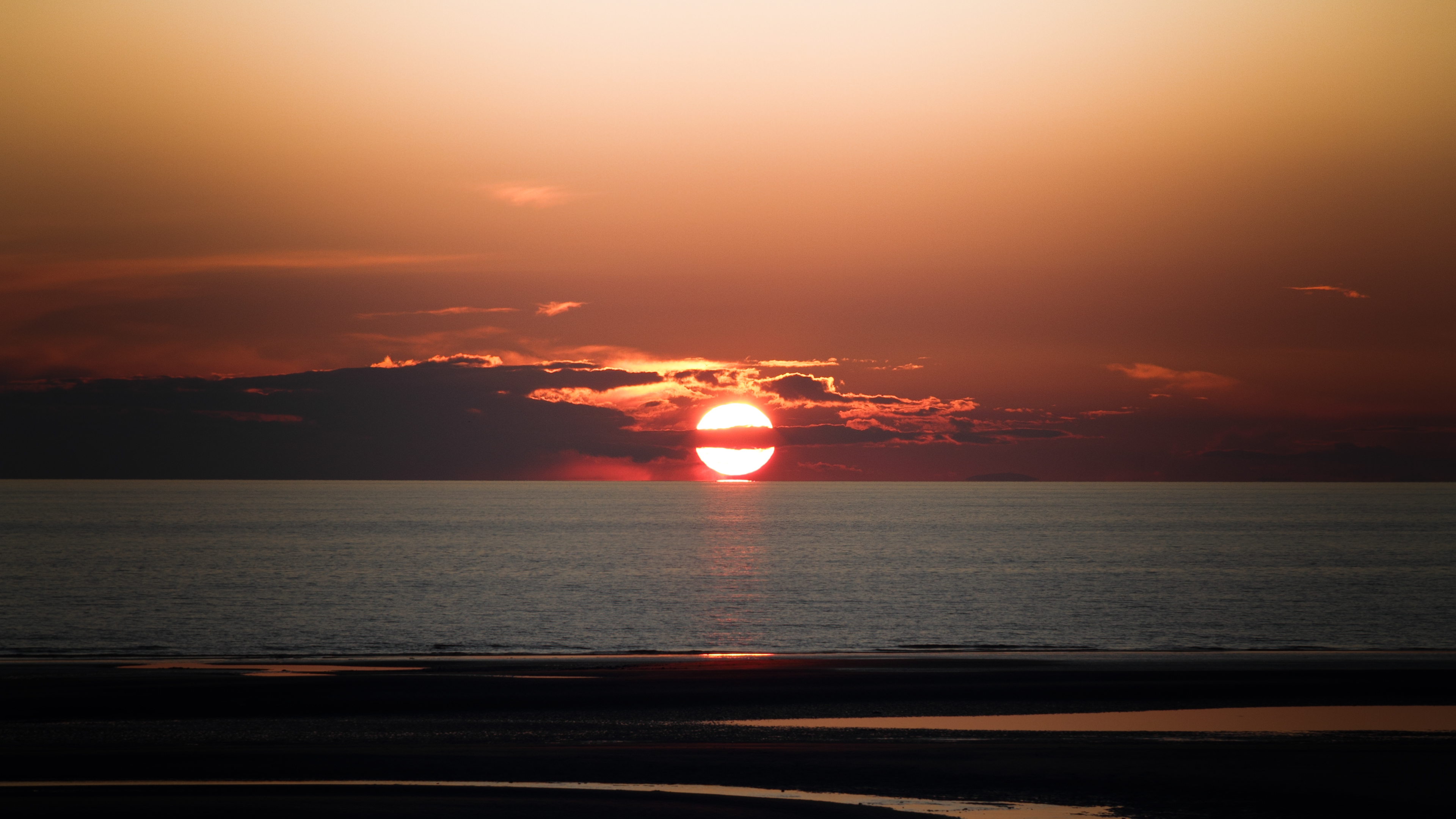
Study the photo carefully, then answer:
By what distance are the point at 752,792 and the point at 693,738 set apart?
5218mm

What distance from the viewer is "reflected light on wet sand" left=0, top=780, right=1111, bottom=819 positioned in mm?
17453

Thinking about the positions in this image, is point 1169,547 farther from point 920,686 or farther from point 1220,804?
point 1220,804

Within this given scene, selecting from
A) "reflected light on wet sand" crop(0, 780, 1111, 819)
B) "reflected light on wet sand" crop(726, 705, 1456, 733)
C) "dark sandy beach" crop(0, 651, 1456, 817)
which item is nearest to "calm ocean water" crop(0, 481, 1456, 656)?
"dark sandy beach" crop(0, 651, 1456, 817)

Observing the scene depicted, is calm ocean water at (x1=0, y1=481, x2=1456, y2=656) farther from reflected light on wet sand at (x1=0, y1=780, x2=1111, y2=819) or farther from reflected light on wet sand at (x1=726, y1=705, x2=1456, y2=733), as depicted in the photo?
reflected light on wet sand at (x1=0, y1=780, x2=1111, y2=819)

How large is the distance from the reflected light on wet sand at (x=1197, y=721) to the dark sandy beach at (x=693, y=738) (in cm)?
64

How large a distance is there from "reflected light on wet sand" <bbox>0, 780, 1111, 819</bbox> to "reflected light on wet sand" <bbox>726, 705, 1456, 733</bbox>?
6.52 m

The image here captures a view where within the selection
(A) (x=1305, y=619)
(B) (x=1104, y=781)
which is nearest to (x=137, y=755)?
(B) (x=1104, y=781)

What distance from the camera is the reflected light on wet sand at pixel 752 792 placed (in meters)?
17.5

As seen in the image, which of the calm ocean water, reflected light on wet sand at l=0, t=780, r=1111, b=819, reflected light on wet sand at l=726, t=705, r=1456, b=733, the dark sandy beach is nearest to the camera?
reflected light on wet sand at l=0, t=780, r=1111, b=819

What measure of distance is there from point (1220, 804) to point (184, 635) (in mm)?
46076

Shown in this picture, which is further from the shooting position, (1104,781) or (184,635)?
(184,635)

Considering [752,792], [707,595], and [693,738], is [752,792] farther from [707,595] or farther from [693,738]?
[707,595]

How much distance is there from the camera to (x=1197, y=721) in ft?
85.0

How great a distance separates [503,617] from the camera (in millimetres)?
57688
